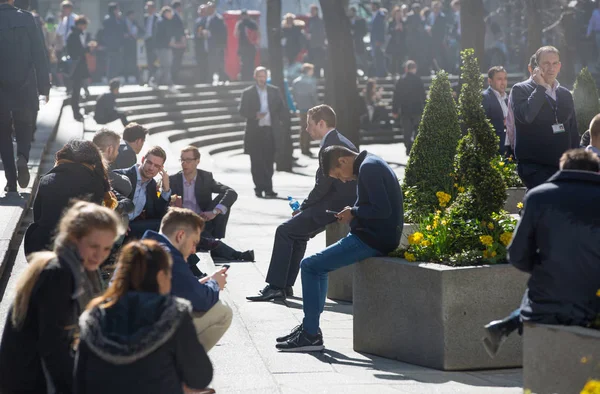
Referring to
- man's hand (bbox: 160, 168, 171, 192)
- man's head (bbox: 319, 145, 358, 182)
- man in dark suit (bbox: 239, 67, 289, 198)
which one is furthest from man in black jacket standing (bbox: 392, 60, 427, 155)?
man's head (bbox: 319, 145, 358, 182)

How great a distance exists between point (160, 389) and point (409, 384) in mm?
3210

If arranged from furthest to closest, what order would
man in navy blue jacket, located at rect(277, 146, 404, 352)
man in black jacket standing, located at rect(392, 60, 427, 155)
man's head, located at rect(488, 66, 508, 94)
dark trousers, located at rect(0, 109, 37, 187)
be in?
man in black jacket standing, located at rect(392, 60, 427, 155) < man's head, located at rect(488, 66, 508, 94) < dark trousers, located at rect(0, 109, 37, 187) < man in navy blue jacket, located at rect(277, 146, 404, 352)

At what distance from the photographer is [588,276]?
5.99 metres

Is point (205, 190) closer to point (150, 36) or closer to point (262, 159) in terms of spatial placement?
point (262, 159)

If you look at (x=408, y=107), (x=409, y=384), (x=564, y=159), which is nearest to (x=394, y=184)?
(x=409, y=384)

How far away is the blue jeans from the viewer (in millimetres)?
8398

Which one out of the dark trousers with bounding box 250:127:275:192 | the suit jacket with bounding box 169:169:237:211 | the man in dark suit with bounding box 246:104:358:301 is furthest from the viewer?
the dark trousers with bounding box 250:127:275:192

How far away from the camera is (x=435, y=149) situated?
32.7 feet

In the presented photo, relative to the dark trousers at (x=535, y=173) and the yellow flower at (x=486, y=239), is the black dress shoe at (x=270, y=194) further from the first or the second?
the yellow flower at (x=486, y=239)

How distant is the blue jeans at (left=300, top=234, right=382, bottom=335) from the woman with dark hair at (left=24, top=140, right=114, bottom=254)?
5.36ft

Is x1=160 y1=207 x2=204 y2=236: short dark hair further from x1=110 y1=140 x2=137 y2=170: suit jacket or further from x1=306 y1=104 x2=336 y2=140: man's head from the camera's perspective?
x1=110 y1=140 x2=137 y2=170: suit jacket

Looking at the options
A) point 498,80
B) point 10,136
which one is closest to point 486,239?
point 498,80

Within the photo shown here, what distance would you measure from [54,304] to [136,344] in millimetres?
543

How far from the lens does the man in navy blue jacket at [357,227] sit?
8.31 m
